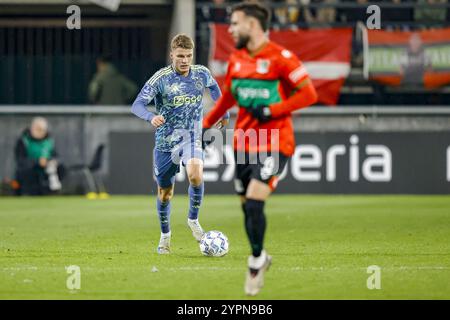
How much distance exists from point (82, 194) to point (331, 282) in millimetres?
14063

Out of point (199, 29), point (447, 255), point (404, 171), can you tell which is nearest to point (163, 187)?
point (447, 255)

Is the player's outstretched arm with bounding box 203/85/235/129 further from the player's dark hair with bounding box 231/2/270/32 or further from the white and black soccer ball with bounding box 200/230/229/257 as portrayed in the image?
the white and black soccer ball with bounding box 200/230/229/257

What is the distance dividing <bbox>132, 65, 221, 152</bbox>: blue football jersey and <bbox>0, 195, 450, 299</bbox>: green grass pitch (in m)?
1.25

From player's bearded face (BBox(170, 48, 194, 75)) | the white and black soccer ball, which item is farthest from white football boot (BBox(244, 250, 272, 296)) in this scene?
player's bearded face (BBox(170, 48, 194, 75))

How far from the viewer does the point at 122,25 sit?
27250 mm

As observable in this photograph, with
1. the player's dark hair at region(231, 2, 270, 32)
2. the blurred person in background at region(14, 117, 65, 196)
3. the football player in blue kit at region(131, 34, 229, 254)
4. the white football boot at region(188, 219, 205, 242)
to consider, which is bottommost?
the blurred person in background at region(14, 117, 65, 196)

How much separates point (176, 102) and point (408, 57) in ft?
40.4

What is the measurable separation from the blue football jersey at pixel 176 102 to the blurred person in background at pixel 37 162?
→ 420 inches

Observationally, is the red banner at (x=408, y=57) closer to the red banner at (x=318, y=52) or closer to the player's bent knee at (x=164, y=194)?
the red banner at (x=318, y=52)

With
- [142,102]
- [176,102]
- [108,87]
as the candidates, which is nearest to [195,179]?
[176,102]

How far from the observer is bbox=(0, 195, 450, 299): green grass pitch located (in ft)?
33.2

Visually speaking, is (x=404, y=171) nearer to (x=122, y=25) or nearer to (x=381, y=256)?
(x=122, y=25)

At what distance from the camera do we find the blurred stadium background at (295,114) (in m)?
19.9

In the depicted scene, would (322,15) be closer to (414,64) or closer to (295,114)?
(414,64)
